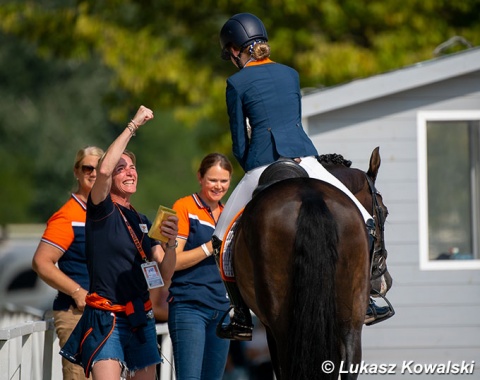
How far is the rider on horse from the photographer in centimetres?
633

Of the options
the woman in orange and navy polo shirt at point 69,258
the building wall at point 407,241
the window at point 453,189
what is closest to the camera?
the woman in orange and navy polo shirt at point 69,258

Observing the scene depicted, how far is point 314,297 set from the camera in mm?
5410

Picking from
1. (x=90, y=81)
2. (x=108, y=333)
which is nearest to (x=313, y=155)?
(x=108, y=333)

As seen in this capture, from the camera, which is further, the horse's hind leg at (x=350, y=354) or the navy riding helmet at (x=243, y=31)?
the navy riding helmet at (x=243, y=31)

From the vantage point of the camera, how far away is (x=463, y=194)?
438 inches

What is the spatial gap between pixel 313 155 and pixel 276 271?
113 centimetres

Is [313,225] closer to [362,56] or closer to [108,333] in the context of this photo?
[108,333]

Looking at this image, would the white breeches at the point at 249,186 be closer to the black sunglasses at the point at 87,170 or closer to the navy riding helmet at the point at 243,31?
the navy riding helmet at the point at 243,31

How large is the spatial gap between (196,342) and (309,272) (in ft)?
6.41

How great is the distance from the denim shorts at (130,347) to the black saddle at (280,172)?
3.83 feet

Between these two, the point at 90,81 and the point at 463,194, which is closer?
the point at 463,194

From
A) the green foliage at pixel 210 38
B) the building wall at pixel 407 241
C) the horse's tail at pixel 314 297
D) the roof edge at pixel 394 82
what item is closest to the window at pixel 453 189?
the building wall at pixel 407 241

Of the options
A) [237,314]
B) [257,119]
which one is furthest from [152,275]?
[257,119]

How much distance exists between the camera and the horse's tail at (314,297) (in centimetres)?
538
